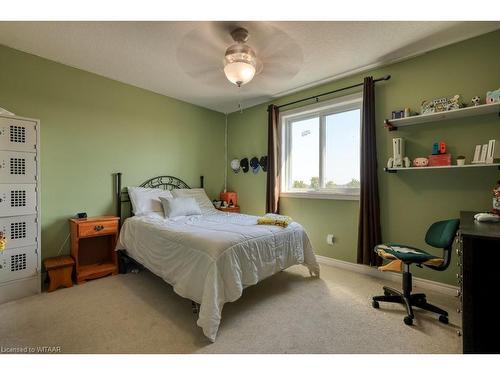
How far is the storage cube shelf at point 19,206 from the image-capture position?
2.15 meters

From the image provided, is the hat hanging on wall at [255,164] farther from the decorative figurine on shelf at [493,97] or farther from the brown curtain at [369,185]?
the decorative figurine on shelf at [493,97]

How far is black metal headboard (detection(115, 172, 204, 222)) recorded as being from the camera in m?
3.20

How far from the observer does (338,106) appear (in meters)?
3.22

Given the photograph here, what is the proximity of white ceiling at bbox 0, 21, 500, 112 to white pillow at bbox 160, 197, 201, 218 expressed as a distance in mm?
1651

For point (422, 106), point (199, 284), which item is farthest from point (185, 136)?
point (422, 106)

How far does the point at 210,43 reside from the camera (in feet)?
7.10

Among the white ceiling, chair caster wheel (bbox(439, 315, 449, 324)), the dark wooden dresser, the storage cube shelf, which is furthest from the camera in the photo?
the storage cube shelf

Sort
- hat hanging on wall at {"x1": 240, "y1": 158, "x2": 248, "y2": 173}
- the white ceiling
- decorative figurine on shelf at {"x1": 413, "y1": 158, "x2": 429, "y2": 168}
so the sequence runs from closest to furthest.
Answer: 1. the white ceiling
2. decorative figurine on shelf at {"x1": 413, "y1": 158, "x2": 429, "y2": 168}
3. hat hanging on wall at {"x1": 240, "y1": 158, "x2": 248, "y2": 173}

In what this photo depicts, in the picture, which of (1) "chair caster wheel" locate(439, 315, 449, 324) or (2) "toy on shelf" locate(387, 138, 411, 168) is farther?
(2) "toy on shelf" locate(387, 138, 411, 168)

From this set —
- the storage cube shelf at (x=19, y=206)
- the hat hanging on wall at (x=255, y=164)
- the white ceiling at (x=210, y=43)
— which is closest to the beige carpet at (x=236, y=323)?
the storage cube shelf at (x=19, y=206)

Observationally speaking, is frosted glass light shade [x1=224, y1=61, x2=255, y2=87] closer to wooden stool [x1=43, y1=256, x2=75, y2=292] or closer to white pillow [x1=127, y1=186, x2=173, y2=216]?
white pillow [x1=127, y1=186, x2=173, y2=216]

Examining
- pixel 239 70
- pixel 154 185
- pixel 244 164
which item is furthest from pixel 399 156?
pixel 154 185

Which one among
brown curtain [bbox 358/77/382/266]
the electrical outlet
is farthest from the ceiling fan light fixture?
the electrical outlet
